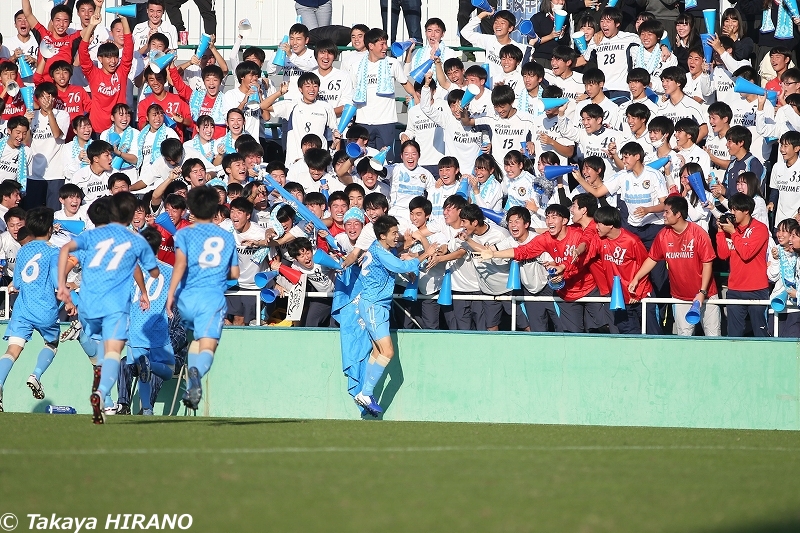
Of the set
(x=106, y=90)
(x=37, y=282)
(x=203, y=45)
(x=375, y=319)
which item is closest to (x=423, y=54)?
(x=203, y=45)

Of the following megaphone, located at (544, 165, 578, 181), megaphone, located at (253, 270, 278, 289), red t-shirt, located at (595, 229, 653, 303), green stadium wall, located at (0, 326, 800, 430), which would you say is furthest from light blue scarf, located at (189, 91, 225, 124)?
red t-shirt, located at (595, 229, 653, 303)

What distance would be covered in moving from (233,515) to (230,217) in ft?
→ 28.7

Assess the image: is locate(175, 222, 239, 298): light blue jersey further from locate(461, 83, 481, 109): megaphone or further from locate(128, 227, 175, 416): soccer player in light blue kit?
locate(461, 83, 481, 109): megaphone

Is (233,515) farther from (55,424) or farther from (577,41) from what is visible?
(577,41)

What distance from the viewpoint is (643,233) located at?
46.5ft

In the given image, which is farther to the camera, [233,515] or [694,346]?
[694,346]

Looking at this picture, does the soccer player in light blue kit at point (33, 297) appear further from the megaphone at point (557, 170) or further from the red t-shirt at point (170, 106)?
the megaphone at point (557, 170)

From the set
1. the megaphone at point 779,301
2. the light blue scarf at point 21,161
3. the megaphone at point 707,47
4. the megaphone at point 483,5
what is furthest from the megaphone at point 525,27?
the light blue scarf at point 21,161

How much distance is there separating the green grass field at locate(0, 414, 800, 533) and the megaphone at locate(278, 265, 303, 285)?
441 centimetres

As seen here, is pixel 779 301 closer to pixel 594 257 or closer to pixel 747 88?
pixel 594 257

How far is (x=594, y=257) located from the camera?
1347cm

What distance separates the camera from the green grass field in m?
5.74

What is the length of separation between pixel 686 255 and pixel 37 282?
725cm

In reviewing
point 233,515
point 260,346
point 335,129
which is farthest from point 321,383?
point 233,515
